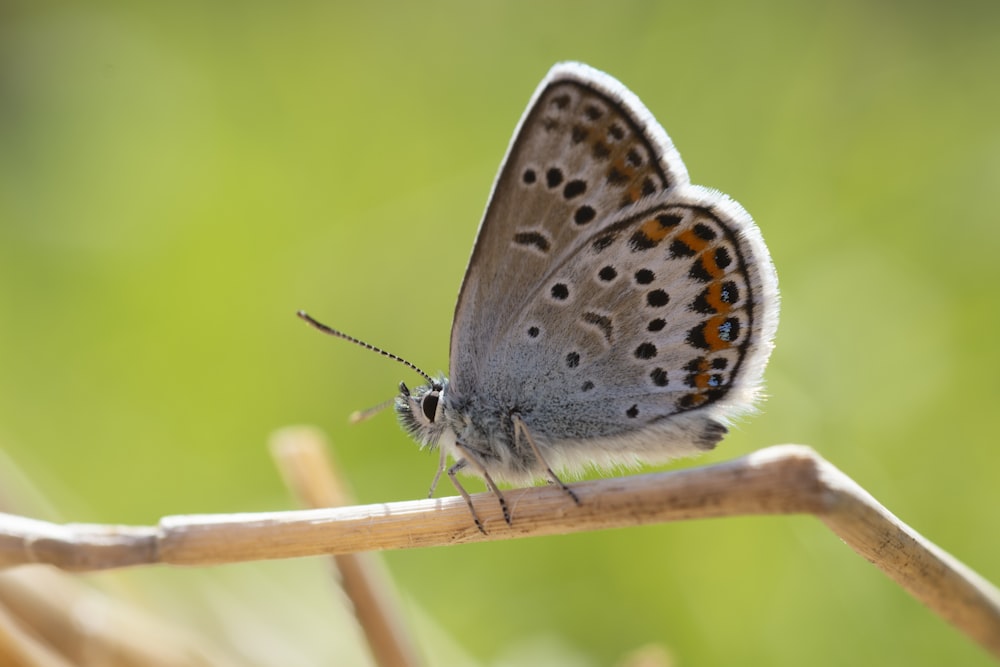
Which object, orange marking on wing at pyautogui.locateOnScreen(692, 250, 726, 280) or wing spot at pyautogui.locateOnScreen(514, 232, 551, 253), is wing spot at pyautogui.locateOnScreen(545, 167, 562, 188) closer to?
wing spot at pyautogui.locateOnScreen(514, 232, 551, 253)

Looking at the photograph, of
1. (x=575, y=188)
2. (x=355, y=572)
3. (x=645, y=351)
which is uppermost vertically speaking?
(x=575, y=188)

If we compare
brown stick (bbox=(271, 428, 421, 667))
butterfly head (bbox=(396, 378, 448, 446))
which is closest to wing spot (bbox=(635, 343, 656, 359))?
butterfly head (bbox=(396, 378, 448, 446))

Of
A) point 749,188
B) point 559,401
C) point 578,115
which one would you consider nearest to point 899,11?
point 749,188

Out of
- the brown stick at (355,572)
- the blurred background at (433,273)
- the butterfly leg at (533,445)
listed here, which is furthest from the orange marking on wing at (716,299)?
the brown stick at (355,572)

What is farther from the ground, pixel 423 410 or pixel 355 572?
pixel 423 410

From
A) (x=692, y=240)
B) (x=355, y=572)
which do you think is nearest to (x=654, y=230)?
(x=692, y=240)

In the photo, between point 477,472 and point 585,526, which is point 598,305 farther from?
point 585,526
